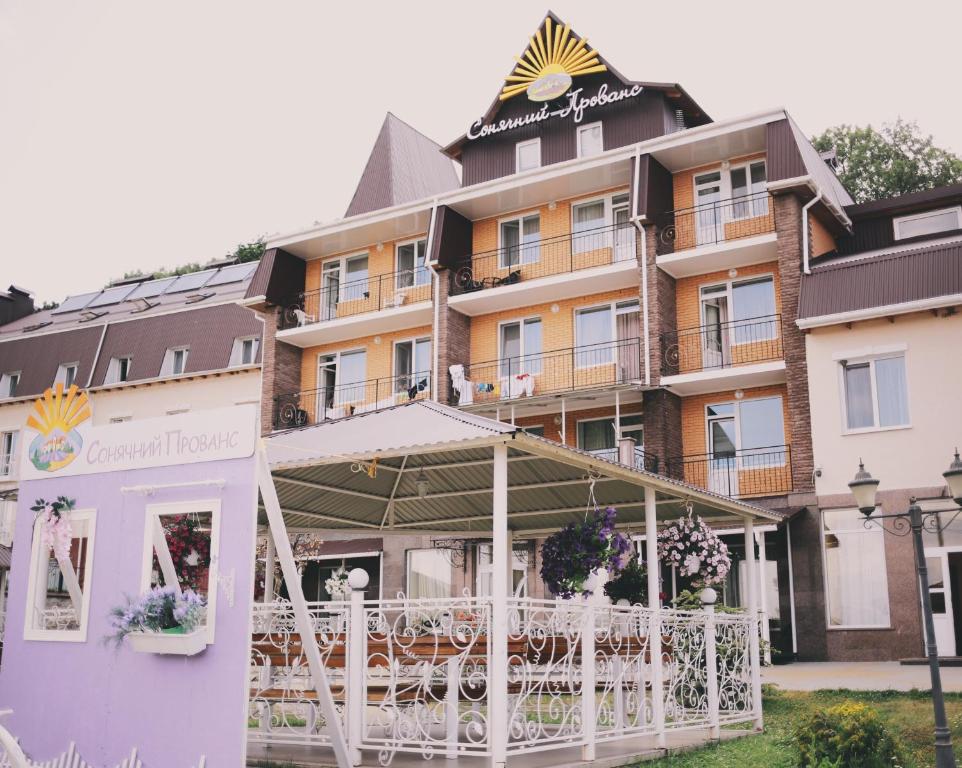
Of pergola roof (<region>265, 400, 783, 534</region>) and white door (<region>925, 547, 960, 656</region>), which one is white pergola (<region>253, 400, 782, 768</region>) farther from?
white door (<region>925, 547, 960, 656</region>)

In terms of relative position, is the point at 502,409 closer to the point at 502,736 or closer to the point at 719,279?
the point at 719,279

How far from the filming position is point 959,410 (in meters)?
21.4

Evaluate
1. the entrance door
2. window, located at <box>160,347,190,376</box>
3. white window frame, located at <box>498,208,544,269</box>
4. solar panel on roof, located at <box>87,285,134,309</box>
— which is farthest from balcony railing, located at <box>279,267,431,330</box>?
solar panel on roof, located at <box>87,285,134,309</box>

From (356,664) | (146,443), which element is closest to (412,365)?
(356,664)

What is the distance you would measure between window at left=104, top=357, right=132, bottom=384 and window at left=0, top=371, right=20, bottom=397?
482 cm

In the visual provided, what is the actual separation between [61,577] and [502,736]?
3.90 meters

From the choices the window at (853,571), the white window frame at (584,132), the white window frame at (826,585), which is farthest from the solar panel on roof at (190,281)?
the window at (853,571)

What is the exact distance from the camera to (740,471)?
2492cm

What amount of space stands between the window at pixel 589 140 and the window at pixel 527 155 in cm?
134

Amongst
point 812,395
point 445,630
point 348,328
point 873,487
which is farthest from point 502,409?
point 445,630

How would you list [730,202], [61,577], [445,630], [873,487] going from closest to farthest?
[61,577] → [445,630] → [873,487] → [730,202]

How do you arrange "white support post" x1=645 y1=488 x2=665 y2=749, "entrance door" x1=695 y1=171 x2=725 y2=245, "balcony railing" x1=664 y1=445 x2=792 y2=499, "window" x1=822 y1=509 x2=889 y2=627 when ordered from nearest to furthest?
1. "white support post" x1=645 y1=488 x2=665 y2=749
2. "window" x1=822 y1=509 x2=889 y2=627
3. "balcony railing" x1=664 y1=445 x2=792 y2=499
4. "entrance door" x1=695 y1=171 x2=725 y2=245

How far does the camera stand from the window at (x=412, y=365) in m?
30.0

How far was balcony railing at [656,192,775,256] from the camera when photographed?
25859 millimetres
